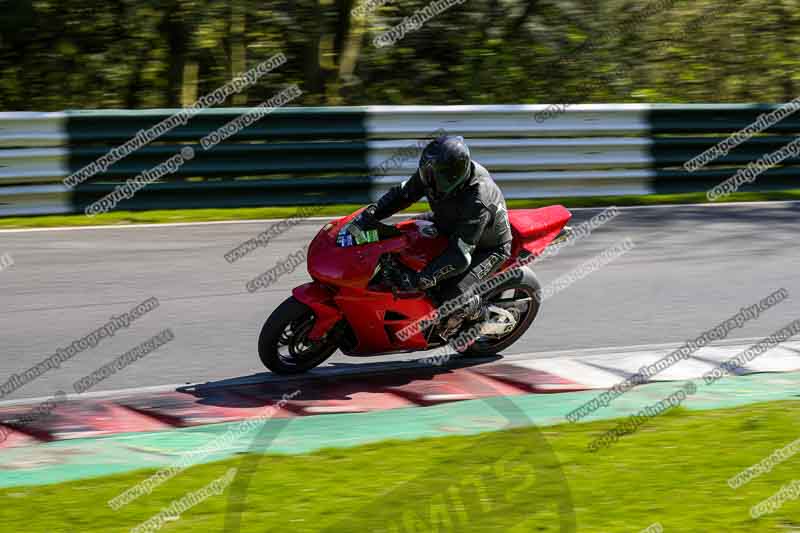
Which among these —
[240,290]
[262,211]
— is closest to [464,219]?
[240,290]

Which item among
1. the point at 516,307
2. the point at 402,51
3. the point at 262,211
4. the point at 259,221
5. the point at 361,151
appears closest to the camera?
the point at 516,307

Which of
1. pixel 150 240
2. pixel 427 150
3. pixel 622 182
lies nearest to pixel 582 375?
pixel 427 150

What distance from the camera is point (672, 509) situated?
19.2 ft

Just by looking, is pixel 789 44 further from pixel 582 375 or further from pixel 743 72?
pixel 582 375

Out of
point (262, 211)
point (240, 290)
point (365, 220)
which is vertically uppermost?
point (365, 220)

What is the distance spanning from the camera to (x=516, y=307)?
8977mm

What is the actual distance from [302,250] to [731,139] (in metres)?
6.84

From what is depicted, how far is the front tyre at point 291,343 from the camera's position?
317 inches

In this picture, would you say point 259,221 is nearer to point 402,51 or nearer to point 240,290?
point 240,290

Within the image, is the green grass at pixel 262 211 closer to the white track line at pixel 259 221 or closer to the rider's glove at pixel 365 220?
the white track line at pixel 259 221

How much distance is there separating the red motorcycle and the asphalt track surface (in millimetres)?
498

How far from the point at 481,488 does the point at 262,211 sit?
8.21m

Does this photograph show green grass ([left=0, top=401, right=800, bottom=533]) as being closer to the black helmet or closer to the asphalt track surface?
the black helmet

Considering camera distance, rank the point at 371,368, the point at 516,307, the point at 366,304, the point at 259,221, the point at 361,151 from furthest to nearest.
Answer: the point at 361,151 < the point at 259,221 < the point at 516,307 < the point at 371,368 < the point at 366,304
